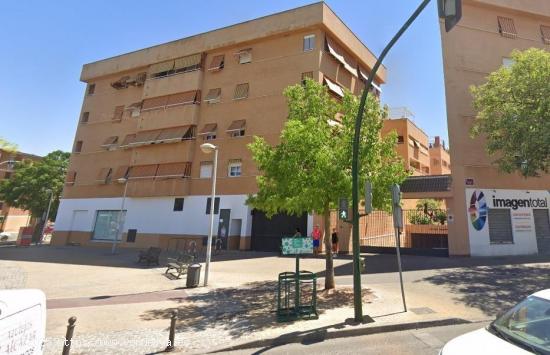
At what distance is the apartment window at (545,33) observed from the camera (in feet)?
70.3

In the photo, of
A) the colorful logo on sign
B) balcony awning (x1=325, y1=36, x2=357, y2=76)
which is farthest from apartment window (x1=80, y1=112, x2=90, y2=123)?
the colorful logo on sign

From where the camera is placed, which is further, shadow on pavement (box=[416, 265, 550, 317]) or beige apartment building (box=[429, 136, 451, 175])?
beige apartment building (box=[429, 136, 451, 175])

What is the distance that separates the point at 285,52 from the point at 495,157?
50.8 feet

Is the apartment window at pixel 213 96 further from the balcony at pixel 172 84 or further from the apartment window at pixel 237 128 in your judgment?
the apartment window at pixel 237 128

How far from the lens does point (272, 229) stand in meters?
21.5

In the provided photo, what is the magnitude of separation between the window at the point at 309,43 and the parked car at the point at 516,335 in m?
21.4

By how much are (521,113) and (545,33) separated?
40.0 feet

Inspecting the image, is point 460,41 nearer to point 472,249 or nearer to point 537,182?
point 537,182

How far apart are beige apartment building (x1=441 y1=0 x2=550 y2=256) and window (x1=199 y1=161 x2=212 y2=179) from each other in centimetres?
1646

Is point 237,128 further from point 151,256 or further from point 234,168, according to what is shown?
point 151,256

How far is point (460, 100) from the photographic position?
63.9 feet

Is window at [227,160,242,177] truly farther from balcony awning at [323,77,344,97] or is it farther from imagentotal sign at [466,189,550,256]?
imagentotal sign at [466,189,550,256]

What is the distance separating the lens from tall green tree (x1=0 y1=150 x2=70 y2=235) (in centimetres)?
3847

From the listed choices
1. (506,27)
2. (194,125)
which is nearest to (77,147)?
(194,125)
